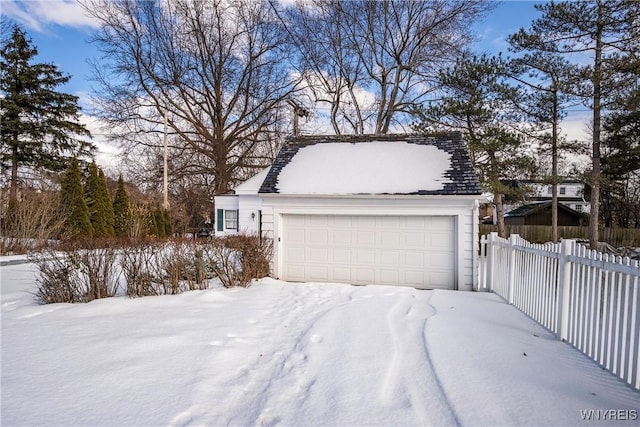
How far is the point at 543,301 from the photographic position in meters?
4.91

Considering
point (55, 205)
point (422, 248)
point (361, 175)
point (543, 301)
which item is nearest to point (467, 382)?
point (543, 301)

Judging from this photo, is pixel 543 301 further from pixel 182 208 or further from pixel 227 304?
pixel 182 208

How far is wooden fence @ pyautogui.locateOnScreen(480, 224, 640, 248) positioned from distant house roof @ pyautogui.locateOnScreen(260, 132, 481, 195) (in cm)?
1618

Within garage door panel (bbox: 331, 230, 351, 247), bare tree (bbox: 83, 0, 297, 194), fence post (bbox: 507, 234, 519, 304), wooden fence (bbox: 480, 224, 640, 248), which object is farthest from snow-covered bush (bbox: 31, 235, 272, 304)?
→ wooden fence (bbox: 480, 224, 640, 248)

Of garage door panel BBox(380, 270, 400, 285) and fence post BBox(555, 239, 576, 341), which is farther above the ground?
fence post BBox(555, 239, 576, 341)

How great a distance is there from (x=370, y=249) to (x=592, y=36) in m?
14.3

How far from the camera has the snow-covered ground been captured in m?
2.72

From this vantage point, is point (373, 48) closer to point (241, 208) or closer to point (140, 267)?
point (241, 208)

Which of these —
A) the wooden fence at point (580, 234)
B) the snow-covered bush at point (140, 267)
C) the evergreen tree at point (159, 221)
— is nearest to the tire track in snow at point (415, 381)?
the snow-covered bush at point (140, 267)

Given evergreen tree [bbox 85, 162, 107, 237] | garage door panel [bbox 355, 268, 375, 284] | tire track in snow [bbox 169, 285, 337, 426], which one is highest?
evergreen tree [bbox 85, 162, 107, 237]

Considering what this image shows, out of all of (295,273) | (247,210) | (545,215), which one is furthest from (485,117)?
(545,215)

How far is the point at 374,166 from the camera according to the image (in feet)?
31.4

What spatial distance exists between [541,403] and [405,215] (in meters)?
5.89

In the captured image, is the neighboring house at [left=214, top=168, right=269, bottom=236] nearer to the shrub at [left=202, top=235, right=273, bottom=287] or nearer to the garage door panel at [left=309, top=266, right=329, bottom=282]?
the garage door panel at [left=309, top=266, right=329, bottom=282]
